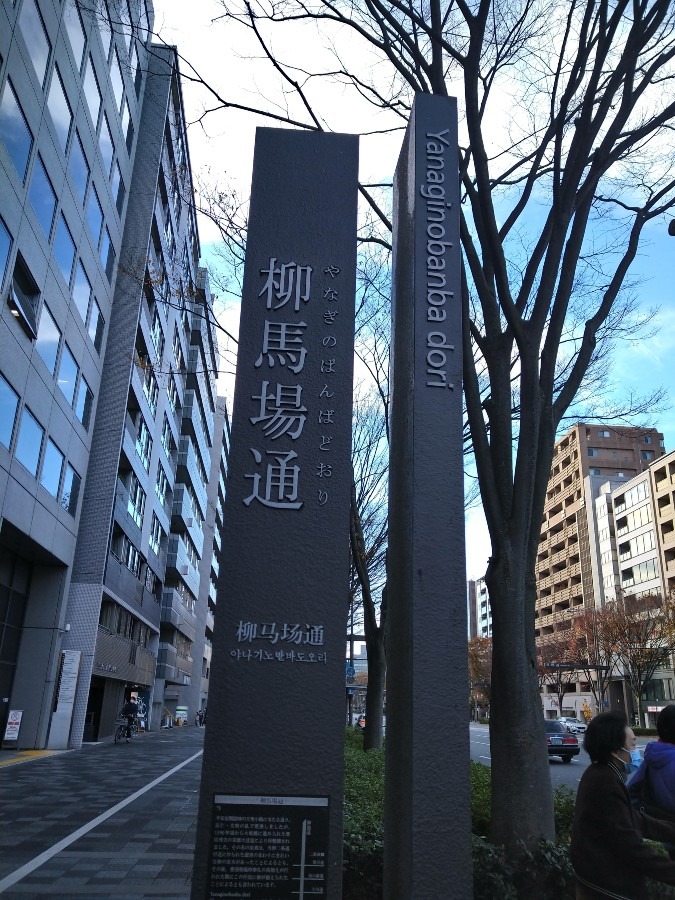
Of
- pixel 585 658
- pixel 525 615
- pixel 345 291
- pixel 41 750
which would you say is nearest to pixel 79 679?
pixel 41 750

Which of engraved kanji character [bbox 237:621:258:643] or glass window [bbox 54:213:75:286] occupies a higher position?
glass window [bbox 54:213:75:286]

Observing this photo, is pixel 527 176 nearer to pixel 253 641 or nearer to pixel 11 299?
pixel 253 641

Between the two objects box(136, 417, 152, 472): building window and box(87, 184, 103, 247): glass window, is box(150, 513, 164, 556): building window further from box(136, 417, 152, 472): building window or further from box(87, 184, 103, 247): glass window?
box(87, 184, 103, 247): glass window

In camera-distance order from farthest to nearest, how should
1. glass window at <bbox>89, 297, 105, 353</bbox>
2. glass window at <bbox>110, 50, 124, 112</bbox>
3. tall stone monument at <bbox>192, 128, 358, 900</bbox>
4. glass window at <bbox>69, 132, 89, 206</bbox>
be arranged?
glass window at <bbox>110, 50, 124, 112</bbox> < glass window at <bbox>89, 297, 105, 353</bbox> < glass window at <bbox>69, 132, 89, 206</bbox> < tall stone monument at <bbox>192, 128, 358, 900</bbox>

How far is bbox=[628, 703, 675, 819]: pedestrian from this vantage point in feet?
12.2

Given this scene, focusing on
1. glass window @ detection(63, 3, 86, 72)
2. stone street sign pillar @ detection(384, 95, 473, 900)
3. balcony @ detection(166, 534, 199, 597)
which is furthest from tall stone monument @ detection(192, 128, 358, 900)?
balcony @ detection(166, 534, 199, 597)

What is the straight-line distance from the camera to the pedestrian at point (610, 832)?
316cm

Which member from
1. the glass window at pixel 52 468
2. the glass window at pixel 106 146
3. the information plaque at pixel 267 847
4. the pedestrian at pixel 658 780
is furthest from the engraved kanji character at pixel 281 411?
the glass window at pixel 106 146

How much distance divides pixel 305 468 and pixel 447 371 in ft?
3.46

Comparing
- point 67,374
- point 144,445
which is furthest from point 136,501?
point 67,374

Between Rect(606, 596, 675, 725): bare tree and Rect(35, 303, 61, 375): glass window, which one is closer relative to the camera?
Rect(35, 303, 61, 375): glass window

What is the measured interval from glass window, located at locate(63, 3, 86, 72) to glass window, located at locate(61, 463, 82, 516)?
35.5 feet

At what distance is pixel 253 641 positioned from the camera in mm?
4117

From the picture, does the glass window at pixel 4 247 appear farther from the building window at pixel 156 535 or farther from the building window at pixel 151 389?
the building window at pixel 156 535
